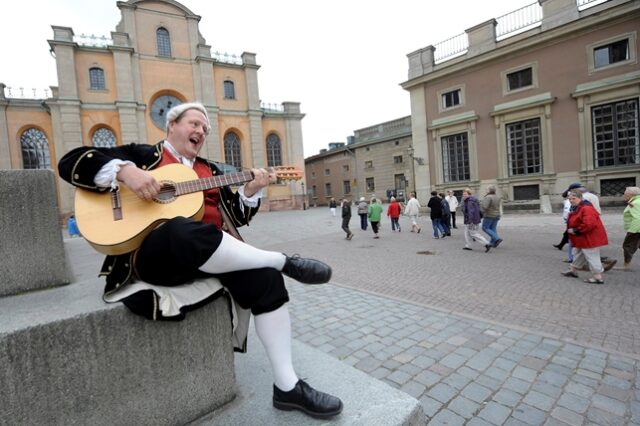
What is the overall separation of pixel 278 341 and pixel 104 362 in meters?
0.86

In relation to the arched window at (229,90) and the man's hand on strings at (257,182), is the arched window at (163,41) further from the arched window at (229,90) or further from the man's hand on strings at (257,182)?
the man's hand on strings at (257,182)

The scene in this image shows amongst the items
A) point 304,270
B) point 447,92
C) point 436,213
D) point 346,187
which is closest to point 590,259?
point 304,270

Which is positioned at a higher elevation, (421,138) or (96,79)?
(96,79)

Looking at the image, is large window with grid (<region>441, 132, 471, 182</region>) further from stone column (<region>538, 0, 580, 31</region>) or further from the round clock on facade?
the round clock on facade

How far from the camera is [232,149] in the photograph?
36.6 metres

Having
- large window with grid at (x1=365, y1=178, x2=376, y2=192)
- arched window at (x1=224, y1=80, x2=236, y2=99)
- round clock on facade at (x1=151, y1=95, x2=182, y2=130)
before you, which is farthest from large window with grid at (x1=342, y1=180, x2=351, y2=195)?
round clock on facade at (x1=151, y1=95, x2=182, y2=130)

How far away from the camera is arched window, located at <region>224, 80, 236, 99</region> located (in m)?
36.2

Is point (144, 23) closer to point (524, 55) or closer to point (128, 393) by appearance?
point (524, 55)

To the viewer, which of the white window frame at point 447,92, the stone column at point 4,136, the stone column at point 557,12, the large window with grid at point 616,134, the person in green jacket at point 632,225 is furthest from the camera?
the stone column at point 4,136

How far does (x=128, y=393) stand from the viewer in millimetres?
1676

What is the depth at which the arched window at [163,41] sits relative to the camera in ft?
108

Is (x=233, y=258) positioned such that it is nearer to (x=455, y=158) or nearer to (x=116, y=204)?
(x=116, y=204)

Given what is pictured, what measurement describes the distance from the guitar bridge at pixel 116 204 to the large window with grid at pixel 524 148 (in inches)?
923

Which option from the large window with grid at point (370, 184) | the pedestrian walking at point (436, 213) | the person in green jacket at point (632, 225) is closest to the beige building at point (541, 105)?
the pedestrian walking at point (436, 213)
